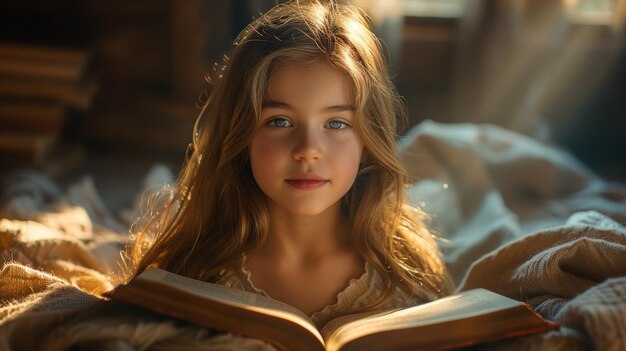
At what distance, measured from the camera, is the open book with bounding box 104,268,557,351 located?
38.7 inches

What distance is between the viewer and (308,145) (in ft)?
3.90

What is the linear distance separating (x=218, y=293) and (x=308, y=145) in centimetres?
27

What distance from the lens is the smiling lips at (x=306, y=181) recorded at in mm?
1211

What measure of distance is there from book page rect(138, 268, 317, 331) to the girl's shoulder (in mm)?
163

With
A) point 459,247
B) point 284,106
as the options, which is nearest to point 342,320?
point 284,106

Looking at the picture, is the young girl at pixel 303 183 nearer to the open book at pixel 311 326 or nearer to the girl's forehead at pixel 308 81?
the girl's forehead at pixel 308 81

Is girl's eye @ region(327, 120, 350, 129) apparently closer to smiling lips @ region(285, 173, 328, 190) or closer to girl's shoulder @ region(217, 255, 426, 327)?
smiling lips @ region(285, 173, 328, 190)

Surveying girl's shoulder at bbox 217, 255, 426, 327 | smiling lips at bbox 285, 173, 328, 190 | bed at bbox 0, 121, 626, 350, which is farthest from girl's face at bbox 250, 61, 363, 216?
bed at bbox 0, 121, 626, 350

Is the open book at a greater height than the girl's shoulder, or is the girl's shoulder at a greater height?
the open book

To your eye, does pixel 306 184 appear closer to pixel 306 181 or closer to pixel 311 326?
pixel 306 181

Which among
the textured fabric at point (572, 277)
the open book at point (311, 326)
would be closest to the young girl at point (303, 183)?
the textured fabric at point (572, 277)

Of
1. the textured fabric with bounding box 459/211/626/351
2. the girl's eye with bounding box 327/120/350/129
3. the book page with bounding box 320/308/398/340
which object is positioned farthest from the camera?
the girl's eye with bounding box 327/120/350/129

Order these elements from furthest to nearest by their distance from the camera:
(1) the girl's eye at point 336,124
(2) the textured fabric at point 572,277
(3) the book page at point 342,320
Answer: (1) the girl's eye at point 336,124, (3) the book page at point 342,320, (2) the textured fabric at point 572,277

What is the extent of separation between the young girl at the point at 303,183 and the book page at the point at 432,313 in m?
0.19
